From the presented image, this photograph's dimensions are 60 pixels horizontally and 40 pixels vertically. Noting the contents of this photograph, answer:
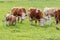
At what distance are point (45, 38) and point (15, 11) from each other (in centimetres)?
472

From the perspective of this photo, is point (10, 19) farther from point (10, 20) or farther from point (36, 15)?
point (36, 15)

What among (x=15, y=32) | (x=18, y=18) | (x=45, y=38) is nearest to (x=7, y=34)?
(x=15, y=32)

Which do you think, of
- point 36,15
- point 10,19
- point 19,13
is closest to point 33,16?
point 36,15

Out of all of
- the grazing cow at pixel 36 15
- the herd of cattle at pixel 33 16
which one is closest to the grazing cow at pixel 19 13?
the herd of cattle at pixel 33 16

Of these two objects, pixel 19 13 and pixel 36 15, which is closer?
pixel 36 15

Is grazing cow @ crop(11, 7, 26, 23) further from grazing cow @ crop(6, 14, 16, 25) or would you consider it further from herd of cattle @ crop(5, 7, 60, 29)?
grazing cow @ crop(6, 14, 16, 25)

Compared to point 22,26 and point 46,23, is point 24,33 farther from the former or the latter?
point 46,23

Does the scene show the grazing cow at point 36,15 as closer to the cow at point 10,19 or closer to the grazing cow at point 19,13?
the grazing cow at point 19,13

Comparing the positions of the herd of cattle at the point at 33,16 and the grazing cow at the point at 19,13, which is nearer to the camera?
the herd of cattle at the point at 33,16

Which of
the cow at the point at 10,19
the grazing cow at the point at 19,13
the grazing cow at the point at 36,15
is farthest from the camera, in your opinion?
the grazing cow at the point at 19,13

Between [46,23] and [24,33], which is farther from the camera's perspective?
[46,23]

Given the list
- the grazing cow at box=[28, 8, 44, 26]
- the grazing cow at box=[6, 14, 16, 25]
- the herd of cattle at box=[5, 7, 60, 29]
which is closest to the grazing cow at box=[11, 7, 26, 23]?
the herd of cattle at box=[5, 7, 60, 29]

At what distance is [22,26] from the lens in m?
14.5

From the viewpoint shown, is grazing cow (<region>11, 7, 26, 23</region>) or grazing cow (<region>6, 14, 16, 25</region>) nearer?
grazing cow (<region>6, 14, 16, 25</region>)
